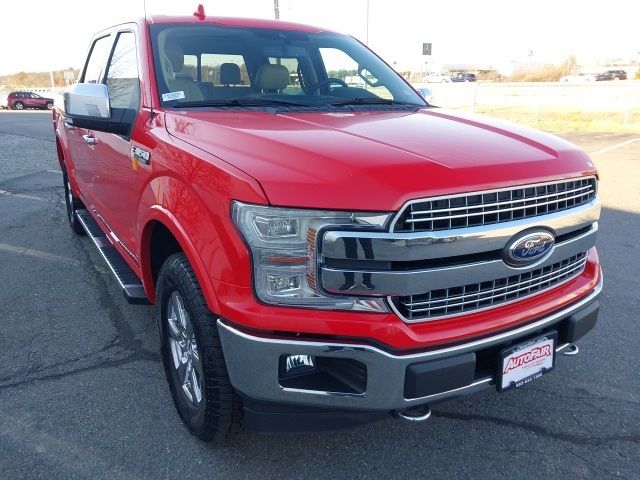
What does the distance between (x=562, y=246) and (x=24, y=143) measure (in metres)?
16.5

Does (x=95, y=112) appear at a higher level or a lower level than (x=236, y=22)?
lower

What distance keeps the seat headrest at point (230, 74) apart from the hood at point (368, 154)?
0.49 m

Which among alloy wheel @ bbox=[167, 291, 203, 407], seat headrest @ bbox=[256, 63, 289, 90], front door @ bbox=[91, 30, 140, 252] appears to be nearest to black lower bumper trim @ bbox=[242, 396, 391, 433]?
alloy wheel @ bbox=[167, 291, 203, 407]

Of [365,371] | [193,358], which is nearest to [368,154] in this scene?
[365,371]

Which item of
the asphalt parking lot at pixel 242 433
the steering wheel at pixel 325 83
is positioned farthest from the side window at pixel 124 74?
the asphalt parking lot at pixel 242 433

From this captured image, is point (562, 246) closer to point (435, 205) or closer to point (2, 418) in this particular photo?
point (435, 205)

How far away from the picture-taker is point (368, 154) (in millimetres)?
2135

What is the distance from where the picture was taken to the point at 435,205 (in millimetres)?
1972

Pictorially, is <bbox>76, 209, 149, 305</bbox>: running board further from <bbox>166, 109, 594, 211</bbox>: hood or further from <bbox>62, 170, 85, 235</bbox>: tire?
<bbox>166, 109, 594, 211</bbox>: hood

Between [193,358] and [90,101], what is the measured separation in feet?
4.97

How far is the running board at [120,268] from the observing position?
127 inches

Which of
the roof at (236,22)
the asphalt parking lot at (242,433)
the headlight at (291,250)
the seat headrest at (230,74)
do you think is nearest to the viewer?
the headlight at (291,250)

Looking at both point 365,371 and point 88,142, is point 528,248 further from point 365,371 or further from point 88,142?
point 88,142

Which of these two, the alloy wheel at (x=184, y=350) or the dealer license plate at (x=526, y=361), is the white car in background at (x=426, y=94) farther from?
the alloy wheel at (x=184, y=350)
